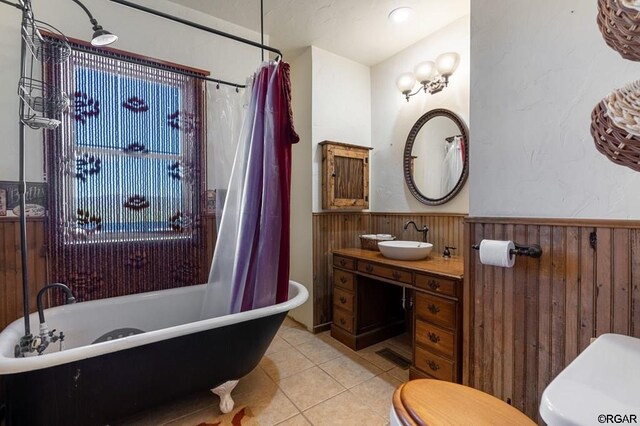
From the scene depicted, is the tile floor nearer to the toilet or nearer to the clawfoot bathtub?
the clawfoot bathtub

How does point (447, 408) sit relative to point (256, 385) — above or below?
above

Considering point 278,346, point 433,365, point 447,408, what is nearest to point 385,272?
point 433,365

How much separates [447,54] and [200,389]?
9.77 feet

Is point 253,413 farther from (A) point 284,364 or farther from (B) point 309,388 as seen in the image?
(A) point 284,364

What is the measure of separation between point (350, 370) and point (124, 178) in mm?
2172

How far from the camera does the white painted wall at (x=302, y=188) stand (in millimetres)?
→ 2889

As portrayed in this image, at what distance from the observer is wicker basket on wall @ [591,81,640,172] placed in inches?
22.5

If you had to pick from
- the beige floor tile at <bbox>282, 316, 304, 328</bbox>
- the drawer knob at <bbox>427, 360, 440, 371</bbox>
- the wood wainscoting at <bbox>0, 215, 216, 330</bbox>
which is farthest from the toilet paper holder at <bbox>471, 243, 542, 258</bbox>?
the wood wainscoting at <bbox>0, 215, 216, 330</bbox>

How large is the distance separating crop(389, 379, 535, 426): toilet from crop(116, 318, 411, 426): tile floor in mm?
854

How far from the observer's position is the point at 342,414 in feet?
5.57

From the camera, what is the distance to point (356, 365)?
224cm

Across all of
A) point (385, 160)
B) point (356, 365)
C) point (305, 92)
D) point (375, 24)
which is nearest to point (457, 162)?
point (385, 160)

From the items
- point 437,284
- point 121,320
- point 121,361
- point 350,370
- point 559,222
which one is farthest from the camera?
point 350,370

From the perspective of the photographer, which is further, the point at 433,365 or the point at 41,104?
the point at 433,365
